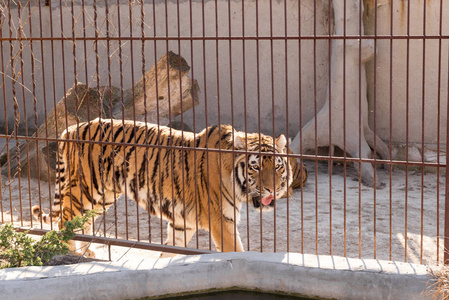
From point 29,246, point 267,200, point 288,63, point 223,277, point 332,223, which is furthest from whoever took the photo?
point 288,63

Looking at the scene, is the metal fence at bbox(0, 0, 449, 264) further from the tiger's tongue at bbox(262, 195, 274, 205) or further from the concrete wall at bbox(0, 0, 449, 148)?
the tiger's tongue at bbox(262, 195, 274, 205)

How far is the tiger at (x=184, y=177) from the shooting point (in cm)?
439

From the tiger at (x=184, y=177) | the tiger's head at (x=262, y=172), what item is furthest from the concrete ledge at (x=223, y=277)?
the tiger's head at (x=262, y=172)

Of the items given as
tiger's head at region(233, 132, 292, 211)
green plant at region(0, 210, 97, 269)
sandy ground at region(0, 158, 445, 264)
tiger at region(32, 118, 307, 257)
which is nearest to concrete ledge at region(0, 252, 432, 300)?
green plant at region(0, 210, 97, 269)

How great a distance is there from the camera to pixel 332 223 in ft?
19.3

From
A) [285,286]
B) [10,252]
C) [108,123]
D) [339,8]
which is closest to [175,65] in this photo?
[108,123]

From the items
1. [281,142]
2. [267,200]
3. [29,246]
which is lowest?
[29,246]

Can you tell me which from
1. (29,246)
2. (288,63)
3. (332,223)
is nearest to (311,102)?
(288,63)

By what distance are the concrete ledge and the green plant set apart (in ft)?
1.37

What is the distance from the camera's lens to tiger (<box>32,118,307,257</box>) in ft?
14.4

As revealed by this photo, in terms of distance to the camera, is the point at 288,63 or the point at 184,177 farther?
the point at 288,63

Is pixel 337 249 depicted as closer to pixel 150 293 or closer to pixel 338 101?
pixel 150 293

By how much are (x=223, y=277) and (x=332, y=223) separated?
2.70m

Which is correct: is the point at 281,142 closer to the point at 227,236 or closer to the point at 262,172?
the point at 262,172
